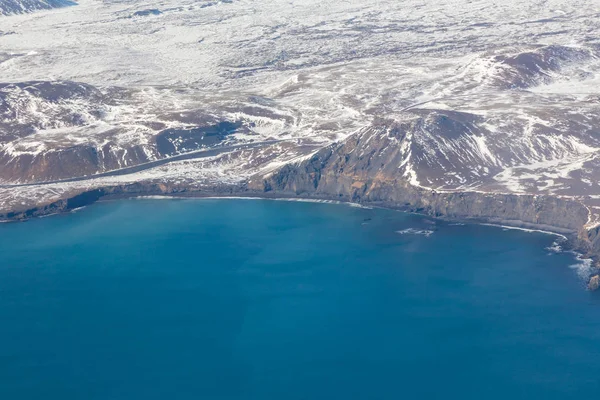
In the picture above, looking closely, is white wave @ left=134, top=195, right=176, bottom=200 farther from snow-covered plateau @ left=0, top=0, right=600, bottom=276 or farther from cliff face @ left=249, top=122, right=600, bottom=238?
cliff face @ left=249, top=122, right=600, bottom=238

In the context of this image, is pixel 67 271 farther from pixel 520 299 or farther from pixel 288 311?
pixel 520 299

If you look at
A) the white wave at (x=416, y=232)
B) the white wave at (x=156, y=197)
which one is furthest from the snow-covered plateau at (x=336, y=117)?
the white wave at (x=416, y=232)

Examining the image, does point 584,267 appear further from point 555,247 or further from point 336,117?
point 336,117

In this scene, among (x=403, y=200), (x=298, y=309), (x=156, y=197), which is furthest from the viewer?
(x=156, y=197)

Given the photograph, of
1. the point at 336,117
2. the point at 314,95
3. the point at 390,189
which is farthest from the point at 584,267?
the point at 314,95

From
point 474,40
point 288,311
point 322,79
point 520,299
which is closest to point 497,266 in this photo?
point 520,299

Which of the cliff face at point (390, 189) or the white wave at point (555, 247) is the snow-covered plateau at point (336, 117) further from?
the white wave at point (555, 247)

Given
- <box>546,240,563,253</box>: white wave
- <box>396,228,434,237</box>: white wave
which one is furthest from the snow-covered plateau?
<box>396,228,434,237</box>: white wave
